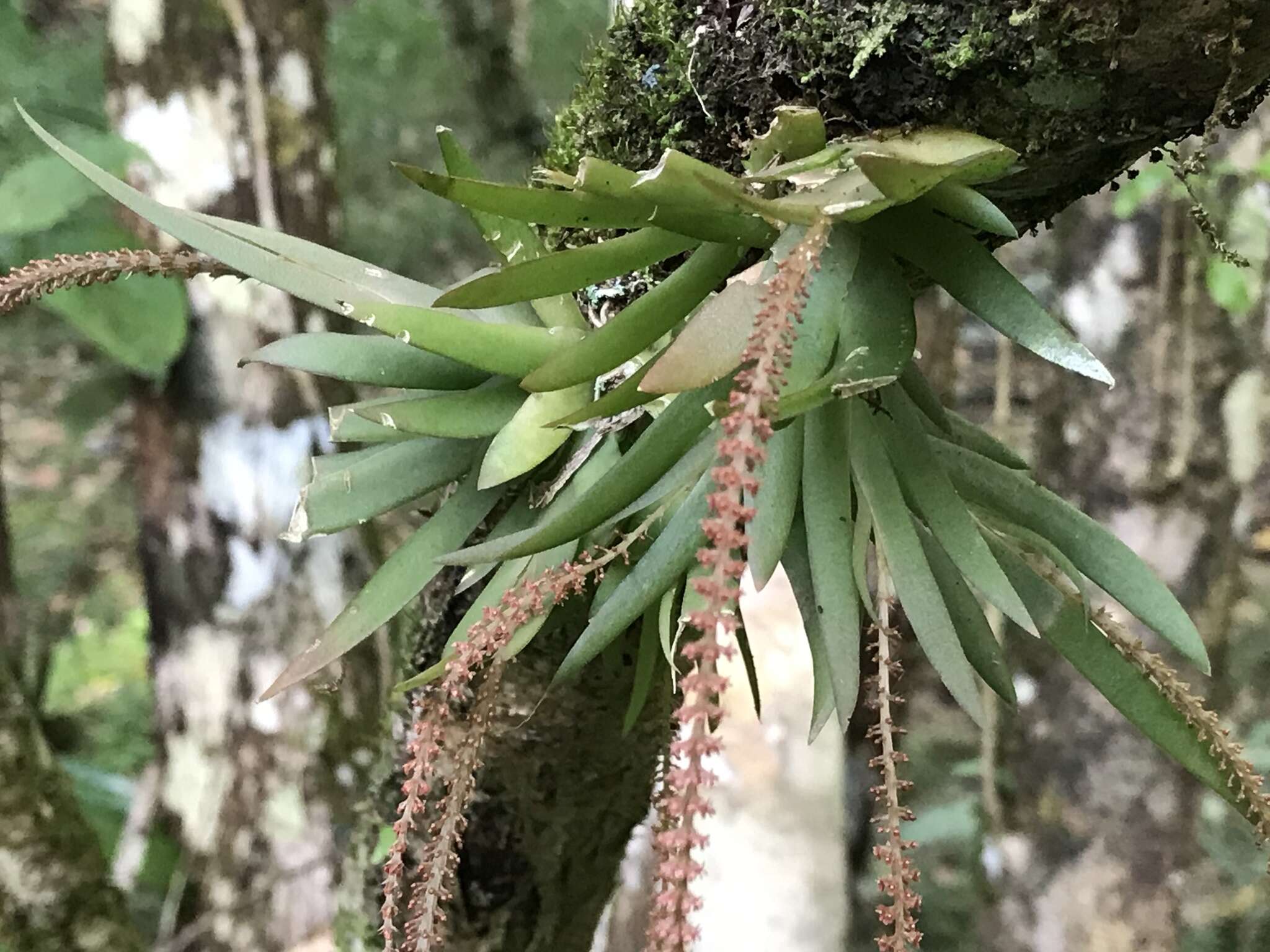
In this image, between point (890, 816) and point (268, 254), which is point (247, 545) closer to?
point (268, 254)

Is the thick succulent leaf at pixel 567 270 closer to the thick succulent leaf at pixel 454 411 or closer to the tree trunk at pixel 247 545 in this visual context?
the thick succulent leaf at pixel 454 411

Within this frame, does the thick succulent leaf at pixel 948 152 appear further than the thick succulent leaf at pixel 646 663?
No

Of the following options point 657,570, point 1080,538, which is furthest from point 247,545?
point 1080,538

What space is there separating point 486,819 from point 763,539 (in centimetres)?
40

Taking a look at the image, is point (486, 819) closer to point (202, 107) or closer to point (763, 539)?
Answer: point (763, 539)

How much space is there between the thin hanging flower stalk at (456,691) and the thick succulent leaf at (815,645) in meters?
0.08

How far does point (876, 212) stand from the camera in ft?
1.26

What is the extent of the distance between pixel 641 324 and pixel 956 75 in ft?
0.59

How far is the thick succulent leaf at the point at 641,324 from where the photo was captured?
1.31 ft

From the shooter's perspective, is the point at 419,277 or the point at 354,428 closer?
the point at 354,428

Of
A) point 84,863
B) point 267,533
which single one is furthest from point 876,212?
point 267,533

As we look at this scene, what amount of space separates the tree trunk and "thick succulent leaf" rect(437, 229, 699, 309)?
1.16 m

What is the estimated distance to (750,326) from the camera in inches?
13.3

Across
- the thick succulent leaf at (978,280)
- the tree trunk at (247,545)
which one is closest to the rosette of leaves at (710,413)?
the thick succulent leaf at (978,280)
